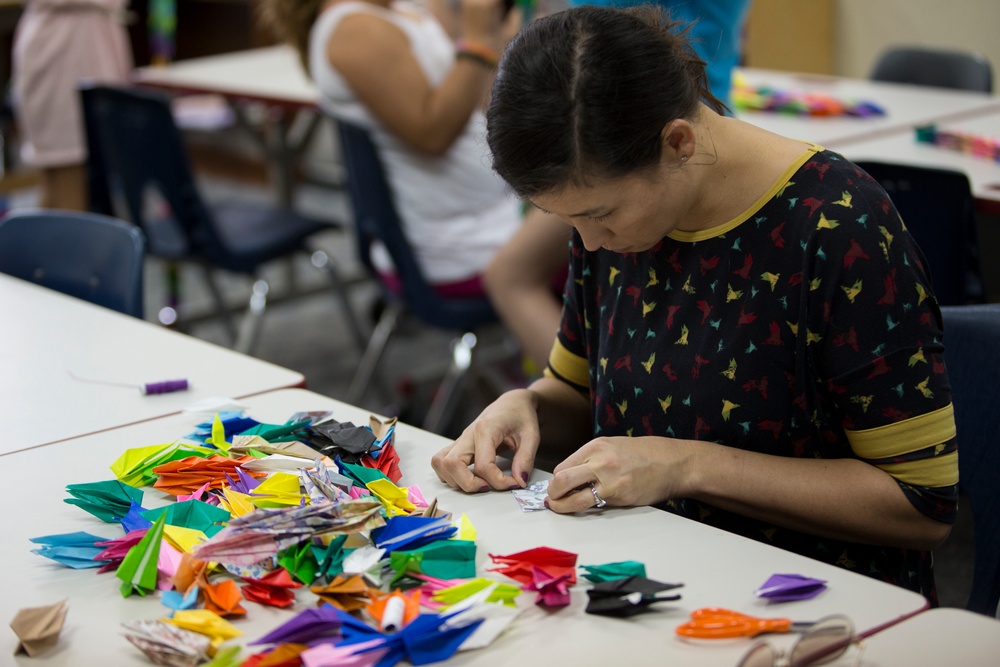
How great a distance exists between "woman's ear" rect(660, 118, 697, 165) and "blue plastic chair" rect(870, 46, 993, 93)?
276 cm

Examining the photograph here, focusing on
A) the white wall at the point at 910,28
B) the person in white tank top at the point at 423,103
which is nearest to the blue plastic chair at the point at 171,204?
the person in white tank top at the point at 423,103

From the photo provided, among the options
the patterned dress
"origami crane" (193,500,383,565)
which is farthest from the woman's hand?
"origami crane" (193,500,383,565)

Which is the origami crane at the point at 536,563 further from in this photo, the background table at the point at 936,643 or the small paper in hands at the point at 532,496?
the background table at the point at 936,643

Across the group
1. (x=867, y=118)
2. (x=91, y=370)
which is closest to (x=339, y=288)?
(x=867, y=118)

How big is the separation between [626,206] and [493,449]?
0.31 meters

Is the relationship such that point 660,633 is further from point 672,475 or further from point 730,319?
point 730,319

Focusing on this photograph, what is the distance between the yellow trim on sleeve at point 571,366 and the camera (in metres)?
1.52

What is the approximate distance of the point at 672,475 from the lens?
117 cm

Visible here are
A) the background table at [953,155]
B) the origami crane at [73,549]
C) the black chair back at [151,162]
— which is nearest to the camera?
the origami crane at [73,549]

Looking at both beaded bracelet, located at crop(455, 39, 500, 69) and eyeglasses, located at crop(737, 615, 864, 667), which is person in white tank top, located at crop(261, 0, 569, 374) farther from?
eyeglasses, located at crop(737, 615, 864, 667)

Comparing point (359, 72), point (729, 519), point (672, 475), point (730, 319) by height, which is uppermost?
point (359, 72)

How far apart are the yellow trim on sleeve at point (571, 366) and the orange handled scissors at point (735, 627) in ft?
2.03

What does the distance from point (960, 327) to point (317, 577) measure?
0.89 metres

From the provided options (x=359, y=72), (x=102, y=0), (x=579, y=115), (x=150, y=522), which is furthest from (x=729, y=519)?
(x=102, y=0)
